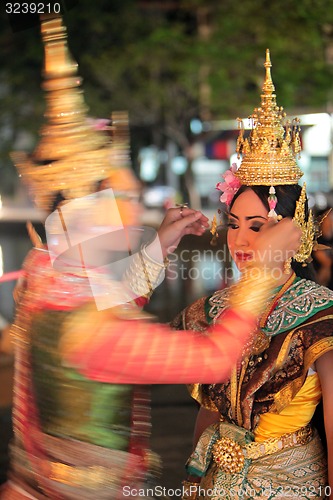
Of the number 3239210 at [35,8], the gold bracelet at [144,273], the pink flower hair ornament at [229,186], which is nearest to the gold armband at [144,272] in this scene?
the gold bracelet at [144,273]

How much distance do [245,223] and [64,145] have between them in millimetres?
781

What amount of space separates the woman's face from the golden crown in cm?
6

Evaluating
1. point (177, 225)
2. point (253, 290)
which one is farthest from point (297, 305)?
point (177, 225)

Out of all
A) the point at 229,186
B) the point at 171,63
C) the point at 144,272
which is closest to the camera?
the point at 229,186

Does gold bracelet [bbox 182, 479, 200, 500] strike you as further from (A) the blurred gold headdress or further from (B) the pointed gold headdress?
(A) the blurred gold headdress

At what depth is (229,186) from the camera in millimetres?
2467

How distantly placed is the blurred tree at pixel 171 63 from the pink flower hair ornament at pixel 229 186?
910cm

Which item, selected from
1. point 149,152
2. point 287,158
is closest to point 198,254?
point 287,158

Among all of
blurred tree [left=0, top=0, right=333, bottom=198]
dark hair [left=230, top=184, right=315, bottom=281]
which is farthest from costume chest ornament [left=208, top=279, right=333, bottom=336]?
blurred tree [left=0, top=0, right=333, bottom=198]

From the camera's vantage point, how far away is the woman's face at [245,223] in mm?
2285

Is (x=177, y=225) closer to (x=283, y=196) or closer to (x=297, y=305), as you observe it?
(x=283, y=196)

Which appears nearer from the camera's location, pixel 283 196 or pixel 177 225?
pixel 283 196

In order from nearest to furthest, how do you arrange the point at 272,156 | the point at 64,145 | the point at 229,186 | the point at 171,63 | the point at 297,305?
the point at 64,145, the point at 297,305, the point at 272,156, the point at 229,186, the point at 171,63

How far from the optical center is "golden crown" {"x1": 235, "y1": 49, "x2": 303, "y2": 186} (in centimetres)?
232
